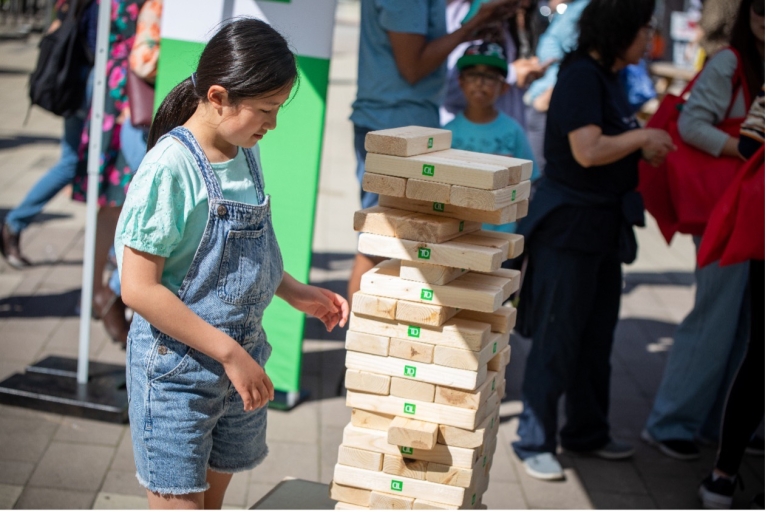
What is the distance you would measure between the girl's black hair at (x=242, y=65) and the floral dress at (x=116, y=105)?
2.61 metres

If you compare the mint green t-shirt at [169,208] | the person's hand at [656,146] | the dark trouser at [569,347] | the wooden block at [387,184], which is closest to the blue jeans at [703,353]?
the dark trouser at [569,347]

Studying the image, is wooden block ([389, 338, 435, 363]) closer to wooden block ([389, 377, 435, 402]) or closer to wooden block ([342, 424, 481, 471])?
wooden block ([389, 377, 435, 402])

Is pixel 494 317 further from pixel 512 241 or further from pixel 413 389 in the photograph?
pixel 413 389

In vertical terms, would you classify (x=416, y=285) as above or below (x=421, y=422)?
above

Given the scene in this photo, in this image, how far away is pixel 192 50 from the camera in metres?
3.97

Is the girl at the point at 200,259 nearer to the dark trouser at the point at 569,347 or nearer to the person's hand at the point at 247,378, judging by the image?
the person's hand at the point at 247,378

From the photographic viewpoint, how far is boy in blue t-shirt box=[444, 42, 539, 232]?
4336 mm

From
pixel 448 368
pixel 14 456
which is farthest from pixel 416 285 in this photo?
pixel 14 456

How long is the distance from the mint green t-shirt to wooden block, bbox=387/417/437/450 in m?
0.81

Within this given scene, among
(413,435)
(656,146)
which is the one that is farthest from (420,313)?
(656,146)

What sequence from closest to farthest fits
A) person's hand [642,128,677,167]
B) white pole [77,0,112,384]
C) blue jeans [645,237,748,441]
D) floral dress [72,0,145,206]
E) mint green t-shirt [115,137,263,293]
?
mint green t-shirt [115,137,263,293]
person's hand [642,128,677,167]
white pole [77,0,112,384]
blue jeans [645,237,748,441]
floral dress [72,0,145,206]

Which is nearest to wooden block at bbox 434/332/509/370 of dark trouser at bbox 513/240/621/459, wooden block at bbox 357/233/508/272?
wooden block at bbox 357/233/508/272

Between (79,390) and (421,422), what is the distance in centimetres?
212

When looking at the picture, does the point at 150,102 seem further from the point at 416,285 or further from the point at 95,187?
the point at 416,285
